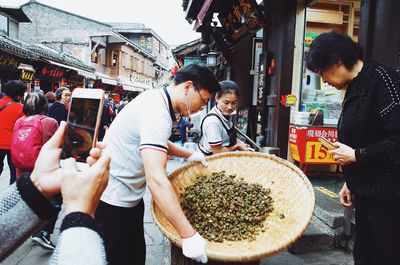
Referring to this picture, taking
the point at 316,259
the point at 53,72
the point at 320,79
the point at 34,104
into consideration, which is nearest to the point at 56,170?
the point at 34,104

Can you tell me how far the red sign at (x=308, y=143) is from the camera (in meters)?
6.42

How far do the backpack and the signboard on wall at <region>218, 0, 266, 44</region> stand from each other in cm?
465

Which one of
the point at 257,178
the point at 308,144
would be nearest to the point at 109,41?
the point at 308,144

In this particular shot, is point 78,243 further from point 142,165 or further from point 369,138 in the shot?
point 369,138

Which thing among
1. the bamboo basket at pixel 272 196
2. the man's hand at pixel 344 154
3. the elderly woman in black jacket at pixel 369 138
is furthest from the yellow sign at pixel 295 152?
the man's hand at pixel 344 154

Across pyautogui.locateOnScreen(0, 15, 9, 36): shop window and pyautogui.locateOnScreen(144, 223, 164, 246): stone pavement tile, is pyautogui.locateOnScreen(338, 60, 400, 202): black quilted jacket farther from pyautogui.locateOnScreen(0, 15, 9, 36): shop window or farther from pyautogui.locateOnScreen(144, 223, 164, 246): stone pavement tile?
pyautogui.locateOnScreen(0, 15, 9, 36): shop window

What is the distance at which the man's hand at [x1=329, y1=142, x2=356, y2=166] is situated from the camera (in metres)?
2.46

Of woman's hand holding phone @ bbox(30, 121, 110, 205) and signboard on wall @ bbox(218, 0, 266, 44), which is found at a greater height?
signboard on wall @ bbox(218, 0, 266, 44)

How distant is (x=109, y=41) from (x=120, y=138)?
35904 mm

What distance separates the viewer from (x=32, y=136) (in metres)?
4.42

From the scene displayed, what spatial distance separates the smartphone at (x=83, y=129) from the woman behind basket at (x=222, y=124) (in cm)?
237

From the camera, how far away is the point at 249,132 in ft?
32.2

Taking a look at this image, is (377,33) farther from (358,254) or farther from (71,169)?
(71,169)

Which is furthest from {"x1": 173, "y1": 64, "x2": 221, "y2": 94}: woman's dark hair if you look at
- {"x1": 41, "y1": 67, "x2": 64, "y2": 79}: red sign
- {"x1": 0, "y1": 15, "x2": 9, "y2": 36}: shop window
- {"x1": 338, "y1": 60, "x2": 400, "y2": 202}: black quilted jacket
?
{"x1": 0, "y1": 15, "x2": 9, "y2": 36}: shop window
